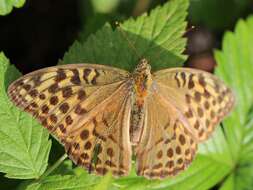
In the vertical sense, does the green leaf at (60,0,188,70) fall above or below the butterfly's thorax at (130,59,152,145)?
above

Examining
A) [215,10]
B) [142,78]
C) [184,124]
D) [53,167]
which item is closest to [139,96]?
[142,78]

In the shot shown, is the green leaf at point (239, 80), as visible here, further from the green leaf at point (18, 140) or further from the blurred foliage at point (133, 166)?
the green leaf at point (18, 140)

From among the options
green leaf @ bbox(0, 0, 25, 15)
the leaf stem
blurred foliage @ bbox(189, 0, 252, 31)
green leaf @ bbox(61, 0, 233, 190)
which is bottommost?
the leaf stem

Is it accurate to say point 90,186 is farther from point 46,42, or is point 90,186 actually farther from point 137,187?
point 46,42

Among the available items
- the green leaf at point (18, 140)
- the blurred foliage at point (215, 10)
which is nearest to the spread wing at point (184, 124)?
the green leaf at point (18, 140)

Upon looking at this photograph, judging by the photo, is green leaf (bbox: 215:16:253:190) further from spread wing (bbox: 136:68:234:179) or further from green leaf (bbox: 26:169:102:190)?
green leaf (bbox: 26:169:102:190)

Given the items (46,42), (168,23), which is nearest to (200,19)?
(46,42)

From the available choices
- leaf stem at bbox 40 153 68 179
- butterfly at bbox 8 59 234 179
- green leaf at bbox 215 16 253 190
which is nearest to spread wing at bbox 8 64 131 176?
butterfly at bbox 8 59 234 179
